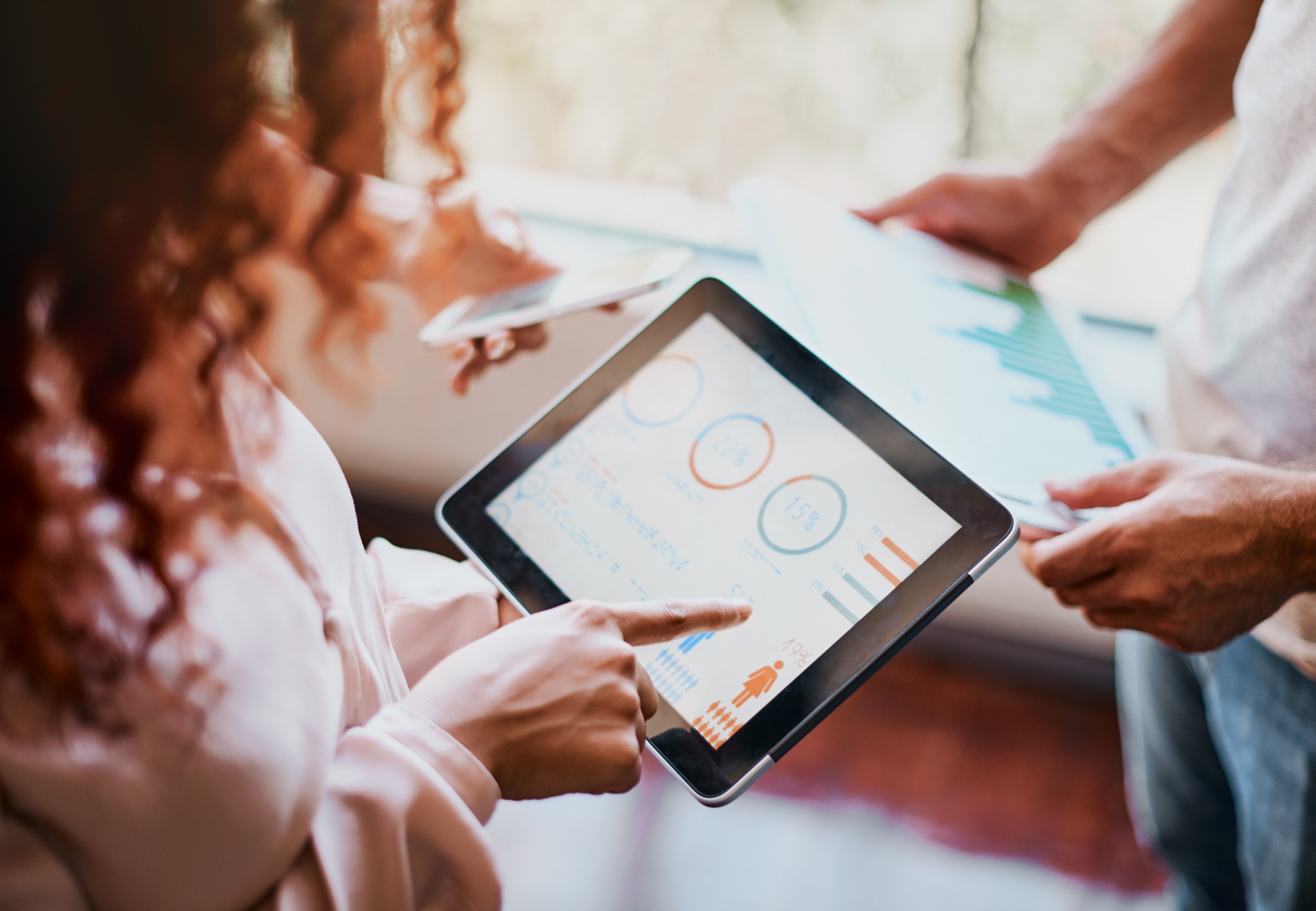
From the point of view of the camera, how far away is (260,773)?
0.41 metres

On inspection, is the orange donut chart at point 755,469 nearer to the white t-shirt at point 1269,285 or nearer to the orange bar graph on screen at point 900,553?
the orange bar graph on screen at point 900,553

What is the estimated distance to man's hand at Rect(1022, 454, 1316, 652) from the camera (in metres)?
0.59

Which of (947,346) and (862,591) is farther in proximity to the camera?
(947,346)

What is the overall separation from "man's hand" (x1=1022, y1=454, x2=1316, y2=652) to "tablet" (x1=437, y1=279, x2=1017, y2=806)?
13cm

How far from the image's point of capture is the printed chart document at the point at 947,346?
0.64m

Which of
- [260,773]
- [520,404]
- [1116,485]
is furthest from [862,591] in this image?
[520,404]

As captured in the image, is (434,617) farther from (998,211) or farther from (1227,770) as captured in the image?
(1227,770)

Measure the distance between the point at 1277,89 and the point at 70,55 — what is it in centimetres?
79

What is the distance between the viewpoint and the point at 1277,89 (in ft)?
2.17

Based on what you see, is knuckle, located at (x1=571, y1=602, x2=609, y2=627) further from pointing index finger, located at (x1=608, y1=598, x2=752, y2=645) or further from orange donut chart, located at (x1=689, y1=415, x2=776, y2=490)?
orange donut chart, located at (x1=689, y1=415, x2=776, y2=490)

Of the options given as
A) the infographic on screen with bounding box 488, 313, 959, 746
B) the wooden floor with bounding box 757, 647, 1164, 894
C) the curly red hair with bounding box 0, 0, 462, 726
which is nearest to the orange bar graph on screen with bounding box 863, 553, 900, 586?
the infographic on screen with bounding box 488, 313, 959, 746

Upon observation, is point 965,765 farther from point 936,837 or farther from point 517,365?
point 517,365

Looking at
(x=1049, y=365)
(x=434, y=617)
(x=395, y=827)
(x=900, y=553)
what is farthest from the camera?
(x=1049, y=365)

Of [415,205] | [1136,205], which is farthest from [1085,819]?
[415,205]
